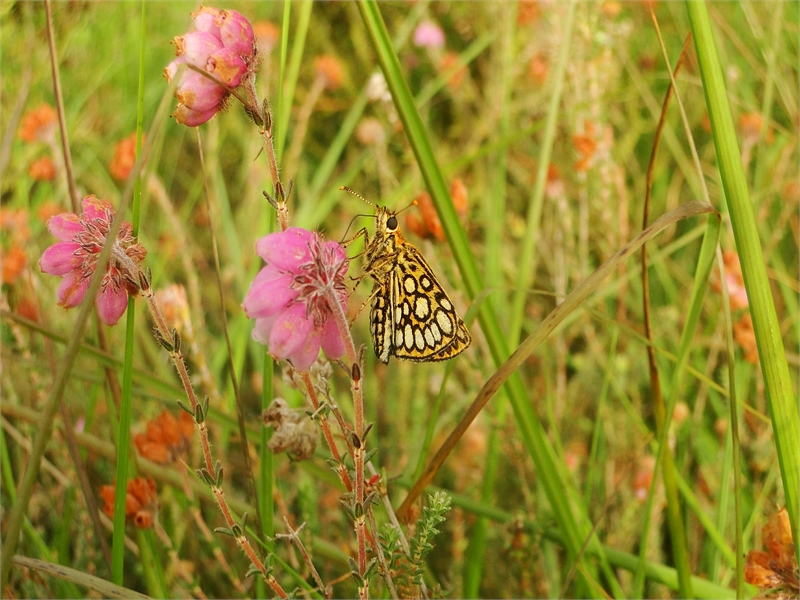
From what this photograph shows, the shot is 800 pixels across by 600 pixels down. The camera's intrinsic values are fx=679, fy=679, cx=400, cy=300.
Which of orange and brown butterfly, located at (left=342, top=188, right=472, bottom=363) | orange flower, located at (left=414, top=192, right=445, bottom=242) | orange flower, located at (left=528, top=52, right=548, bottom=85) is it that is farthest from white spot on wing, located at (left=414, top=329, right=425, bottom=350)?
orange flower, located at (left=528, top=52, right=548, bottom=85)

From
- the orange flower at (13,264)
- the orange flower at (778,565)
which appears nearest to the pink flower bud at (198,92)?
the orange flower at (778,565)

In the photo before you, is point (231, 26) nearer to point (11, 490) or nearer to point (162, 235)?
point (11, 490)

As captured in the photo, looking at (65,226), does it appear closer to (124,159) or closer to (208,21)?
(208,21)

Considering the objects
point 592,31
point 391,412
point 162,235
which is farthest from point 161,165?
point 592,31

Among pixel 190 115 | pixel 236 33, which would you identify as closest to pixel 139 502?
pixel 190 115

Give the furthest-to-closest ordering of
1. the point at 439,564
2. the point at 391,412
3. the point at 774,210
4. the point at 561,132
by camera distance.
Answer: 1. the point at 561,132
2. the point at 774,210
3. the point at 391,412
4. the point at 439,564

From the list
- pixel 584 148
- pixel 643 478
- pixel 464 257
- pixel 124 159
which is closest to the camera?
pixel 464 257
